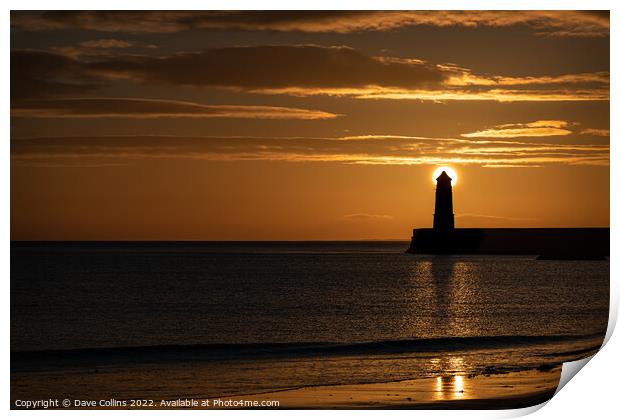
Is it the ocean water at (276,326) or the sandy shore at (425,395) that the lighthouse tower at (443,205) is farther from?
the sandy shore at (425,395)

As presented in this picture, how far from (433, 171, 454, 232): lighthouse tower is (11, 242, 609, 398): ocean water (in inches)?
56.3

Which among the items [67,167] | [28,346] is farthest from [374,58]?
[28,346]

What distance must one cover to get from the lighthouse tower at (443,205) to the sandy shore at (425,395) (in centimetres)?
1345

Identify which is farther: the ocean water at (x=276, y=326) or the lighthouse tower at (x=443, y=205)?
the lighthouse tower at (x=443, y=205)

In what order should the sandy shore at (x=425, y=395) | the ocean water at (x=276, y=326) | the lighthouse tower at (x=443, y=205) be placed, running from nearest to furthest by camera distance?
the sandy shore at (x=425, y=395) → the ocean water at (x=276, y=326) → the lighthouse tower at (x=443, y=205)

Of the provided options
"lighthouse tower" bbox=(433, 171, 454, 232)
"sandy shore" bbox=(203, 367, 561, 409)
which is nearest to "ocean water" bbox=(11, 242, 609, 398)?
"sandy shore" bbox=(203, 367, 561, 409)

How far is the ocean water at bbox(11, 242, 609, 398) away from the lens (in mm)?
7746

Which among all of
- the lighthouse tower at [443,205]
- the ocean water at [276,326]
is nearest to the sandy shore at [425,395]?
the ocean water at [276,326]

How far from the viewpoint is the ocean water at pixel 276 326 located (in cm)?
775

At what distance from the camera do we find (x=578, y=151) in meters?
8.61

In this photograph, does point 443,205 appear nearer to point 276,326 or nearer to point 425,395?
point 276,326

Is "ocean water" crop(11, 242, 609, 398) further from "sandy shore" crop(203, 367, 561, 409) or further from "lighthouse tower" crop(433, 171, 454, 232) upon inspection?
"lighthouse tower" crop(433, 171, 454, 232)
